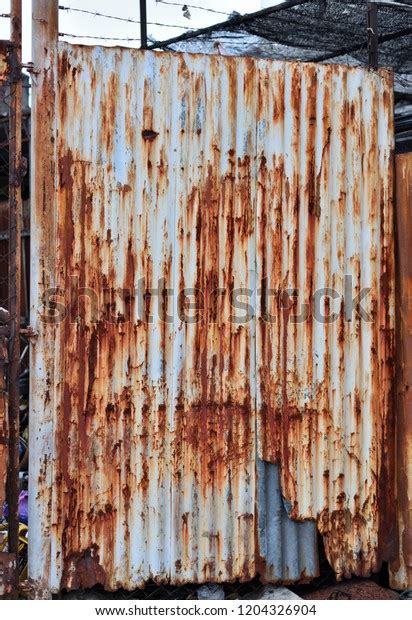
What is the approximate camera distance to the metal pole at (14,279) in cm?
326

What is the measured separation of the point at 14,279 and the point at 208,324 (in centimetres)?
99

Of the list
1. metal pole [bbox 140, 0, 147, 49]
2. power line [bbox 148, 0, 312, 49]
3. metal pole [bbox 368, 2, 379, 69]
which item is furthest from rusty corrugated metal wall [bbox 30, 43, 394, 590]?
power line [bbox 148, 0, 312, 49]

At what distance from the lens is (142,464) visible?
335 cm

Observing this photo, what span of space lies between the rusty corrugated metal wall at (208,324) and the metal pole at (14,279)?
9 centimetres

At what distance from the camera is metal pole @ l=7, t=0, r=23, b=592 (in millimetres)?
3264

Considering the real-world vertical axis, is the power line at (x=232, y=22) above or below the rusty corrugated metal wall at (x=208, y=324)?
above

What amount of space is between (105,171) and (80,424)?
127cm

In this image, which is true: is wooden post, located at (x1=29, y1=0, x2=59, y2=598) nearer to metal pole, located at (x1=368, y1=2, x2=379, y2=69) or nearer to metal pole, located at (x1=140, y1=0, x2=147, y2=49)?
metal pole, located at (x1=140, y1=0, x2=147, y2=49)

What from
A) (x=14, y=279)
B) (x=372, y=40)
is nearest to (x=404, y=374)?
(x=372, y=40)

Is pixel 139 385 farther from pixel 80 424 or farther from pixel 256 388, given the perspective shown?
pixel 256 388

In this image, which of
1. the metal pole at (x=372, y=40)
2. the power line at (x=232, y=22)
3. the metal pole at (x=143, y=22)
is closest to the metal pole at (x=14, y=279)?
the metal pole at (x=143, y=22)

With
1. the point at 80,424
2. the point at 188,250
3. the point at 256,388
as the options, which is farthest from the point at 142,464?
the point at 188,250

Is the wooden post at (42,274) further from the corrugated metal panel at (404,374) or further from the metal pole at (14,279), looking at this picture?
the corrugated metal panel at (404,374)

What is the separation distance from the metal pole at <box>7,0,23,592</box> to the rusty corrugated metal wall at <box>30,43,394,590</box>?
94 mm
